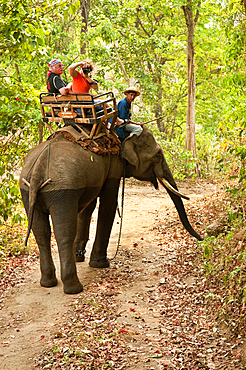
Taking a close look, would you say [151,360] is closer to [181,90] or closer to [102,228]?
[102,228]

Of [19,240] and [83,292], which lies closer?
[83,292]

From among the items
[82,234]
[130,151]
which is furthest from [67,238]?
[130,151]

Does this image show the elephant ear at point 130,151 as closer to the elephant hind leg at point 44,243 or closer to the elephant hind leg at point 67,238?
the elephant hind leg at point 67,238

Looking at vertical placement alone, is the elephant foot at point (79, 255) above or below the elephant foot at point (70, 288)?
below

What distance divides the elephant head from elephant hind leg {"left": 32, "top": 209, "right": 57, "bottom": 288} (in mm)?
2008

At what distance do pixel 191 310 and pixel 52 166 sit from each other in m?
2.77

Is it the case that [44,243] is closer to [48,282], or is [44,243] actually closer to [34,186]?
[48,282]

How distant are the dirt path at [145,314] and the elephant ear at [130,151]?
193 cm

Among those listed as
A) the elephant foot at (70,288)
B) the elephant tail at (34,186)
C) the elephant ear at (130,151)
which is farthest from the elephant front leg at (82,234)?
the elephant tail at (34,186)

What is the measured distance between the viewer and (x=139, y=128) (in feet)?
25.0

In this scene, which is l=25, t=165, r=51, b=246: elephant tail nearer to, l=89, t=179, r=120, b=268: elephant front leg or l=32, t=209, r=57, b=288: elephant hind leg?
l=32, t=209, r=57, b=288: elephant hind leg

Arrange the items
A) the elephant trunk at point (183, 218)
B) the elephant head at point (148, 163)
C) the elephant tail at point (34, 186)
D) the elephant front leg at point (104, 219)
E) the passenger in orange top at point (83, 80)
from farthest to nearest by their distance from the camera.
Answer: the elephant trunk at point (183, 218), the elephant head at point (148, 163), the elephant front leg at point (104, 219), the passenger in orange top at point (83, 80), the elephant tail at point (34, 186)

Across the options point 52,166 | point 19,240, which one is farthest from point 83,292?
point 19,240

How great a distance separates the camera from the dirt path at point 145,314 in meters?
4.58
